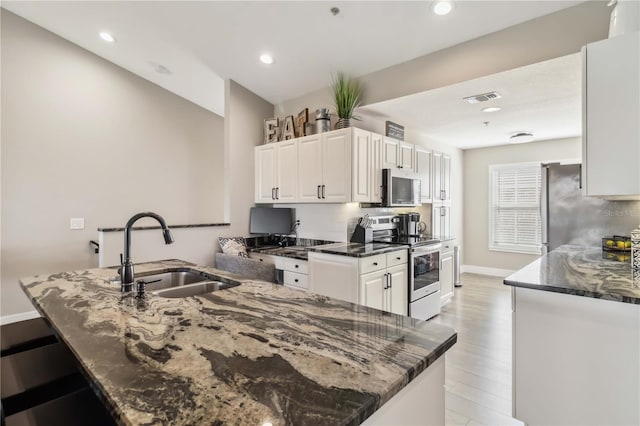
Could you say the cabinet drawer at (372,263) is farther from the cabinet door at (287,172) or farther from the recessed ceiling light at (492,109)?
the recessed ceiling light at (492,109)

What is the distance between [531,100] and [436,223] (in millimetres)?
2037

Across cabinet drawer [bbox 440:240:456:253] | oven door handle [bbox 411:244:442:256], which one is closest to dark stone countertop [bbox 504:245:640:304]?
oven door handle [bbox 411:244:442:256]

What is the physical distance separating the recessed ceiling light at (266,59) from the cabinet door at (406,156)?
1.83 meters

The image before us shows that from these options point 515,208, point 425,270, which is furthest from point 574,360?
point 515,208

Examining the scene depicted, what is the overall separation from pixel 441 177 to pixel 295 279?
2.91 meters

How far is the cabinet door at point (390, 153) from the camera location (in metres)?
3.69

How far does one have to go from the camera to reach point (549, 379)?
1709mm

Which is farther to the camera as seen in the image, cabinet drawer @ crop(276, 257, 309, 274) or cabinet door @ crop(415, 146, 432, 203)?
cabinet door @ crop(415, 146, 432, 203)

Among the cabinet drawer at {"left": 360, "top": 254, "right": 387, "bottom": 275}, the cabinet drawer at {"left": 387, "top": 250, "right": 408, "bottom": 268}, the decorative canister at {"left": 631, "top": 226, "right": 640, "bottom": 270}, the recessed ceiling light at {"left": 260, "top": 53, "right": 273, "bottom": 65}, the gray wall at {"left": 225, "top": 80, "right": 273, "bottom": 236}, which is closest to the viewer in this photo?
the decorative canister at {"left": 631, "top": 226, "right": 640, "bottom": 270}

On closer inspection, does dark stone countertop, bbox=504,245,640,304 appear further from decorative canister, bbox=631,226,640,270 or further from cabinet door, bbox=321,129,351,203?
cabinet door, bbox=321,129,351,203

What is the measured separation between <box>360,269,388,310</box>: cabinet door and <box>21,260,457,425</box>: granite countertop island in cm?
152

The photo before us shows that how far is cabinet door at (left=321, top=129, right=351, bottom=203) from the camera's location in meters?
3.32

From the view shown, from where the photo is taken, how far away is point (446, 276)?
13.4ft

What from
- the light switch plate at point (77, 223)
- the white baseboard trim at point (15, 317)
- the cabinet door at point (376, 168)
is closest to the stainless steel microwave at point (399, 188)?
the cabinet door at point (376, 168)
